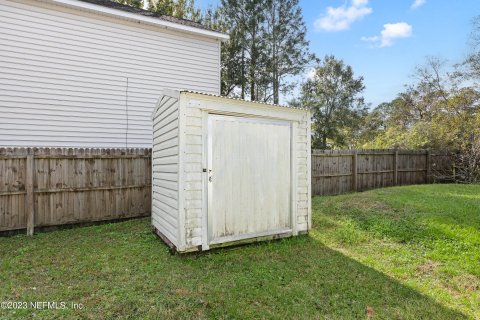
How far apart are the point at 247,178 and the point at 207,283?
5.63 ft

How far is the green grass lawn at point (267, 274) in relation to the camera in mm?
2670

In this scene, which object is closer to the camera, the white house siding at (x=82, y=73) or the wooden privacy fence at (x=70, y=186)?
the wooden privacy fence at (x=70, y=186)

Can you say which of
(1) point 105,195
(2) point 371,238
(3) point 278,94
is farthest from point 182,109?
(3) point 278,94

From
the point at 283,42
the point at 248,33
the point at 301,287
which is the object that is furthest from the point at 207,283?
the point at 283,42

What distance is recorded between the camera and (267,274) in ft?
11.2

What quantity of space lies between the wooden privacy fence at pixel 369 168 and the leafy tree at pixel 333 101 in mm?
7353

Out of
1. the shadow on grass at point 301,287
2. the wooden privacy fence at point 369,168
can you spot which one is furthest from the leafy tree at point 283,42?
the shadow on grass at point 301,287

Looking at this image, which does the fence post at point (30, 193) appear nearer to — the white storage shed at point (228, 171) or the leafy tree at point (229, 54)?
the white storage shed at point (228, 171)

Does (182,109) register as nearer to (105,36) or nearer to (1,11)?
(105,36)

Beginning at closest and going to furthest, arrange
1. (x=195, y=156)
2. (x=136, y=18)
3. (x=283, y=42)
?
(x=195, y=156), (x=136, y=18), (x=283, y=42)

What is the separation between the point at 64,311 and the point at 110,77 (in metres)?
6.21

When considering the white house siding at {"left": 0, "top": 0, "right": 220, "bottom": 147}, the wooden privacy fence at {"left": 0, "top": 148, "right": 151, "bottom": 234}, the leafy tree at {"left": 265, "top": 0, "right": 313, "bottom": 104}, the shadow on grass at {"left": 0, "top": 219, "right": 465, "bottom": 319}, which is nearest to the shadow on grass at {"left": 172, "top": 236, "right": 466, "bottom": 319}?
the shadow on grass at {"left": 0, "top": 219, "right": 465, "bottom": 319}

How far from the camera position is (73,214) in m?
5.77

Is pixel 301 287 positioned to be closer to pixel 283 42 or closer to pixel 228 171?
pixel 228 171
